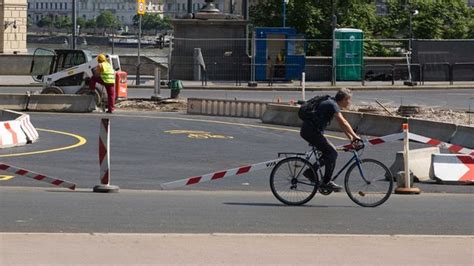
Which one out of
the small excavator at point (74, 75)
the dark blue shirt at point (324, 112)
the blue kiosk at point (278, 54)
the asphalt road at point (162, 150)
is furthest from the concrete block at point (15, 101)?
the dark blue shirt at point (324, 112)

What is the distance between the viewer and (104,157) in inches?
587

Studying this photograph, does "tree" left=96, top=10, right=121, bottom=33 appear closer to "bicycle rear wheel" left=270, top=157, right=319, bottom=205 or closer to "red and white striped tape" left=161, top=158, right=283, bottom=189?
"red and white striped tape" left=161, top=158, right=283, bottom=189

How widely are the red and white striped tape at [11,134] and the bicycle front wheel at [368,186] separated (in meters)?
9.95

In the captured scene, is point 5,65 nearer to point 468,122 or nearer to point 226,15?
point 226,15

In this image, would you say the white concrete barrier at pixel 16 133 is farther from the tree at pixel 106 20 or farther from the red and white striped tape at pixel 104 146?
the tree at pixel 106 20

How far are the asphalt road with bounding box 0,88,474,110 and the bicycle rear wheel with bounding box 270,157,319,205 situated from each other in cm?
2174

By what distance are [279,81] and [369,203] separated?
34.0m

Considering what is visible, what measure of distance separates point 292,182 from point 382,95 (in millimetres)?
27731

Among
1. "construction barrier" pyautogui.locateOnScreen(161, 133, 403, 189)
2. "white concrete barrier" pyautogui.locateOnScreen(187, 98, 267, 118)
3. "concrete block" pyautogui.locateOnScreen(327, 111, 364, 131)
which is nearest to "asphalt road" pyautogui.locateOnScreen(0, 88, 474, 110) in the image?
"white concrete barrier" pyautogui.locateOnScreen(187, 98, 267, 118)

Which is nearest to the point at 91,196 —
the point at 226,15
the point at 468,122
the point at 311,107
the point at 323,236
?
the point at 311,107

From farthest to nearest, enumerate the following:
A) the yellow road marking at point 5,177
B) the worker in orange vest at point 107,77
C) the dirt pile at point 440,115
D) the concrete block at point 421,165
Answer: the worker in orange vest at point 107,77 < the dirt pile at point 440,115 < the concrete block at point 421,165 < the yellow road marking at point 5,177

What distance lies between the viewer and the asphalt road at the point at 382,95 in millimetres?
37062

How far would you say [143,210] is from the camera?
13148 mm

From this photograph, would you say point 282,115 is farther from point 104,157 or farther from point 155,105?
point 104,157
